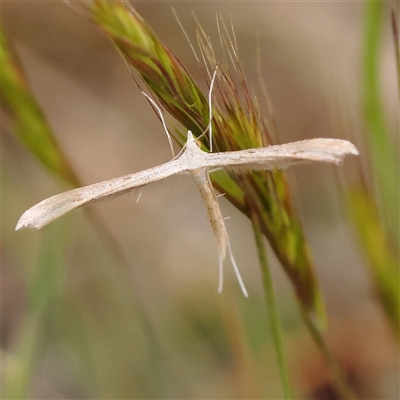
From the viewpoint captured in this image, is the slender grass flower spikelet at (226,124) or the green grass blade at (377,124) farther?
the green grass blade at (377,124)

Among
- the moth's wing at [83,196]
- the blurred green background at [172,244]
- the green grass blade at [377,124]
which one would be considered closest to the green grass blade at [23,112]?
the moth's wing at [83,196]

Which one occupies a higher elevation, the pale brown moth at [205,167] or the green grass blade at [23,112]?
the green grass blade at [23,112]

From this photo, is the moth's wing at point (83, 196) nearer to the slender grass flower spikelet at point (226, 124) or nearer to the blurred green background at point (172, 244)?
the slender grass flower spikelet at point (226, 124)

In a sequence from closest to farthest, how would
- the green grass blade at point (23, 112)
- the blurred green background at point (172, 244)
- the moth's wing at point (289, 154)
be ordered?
the moth's wing at point (289, 154), the green grass blade at point (23, 112), the blurred green background at point (172, 244)

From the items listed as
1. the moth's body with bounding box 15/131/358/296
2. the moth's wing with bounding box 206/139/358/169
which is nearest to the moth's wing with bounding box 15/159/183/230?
the moth's body with bounding box 15/131/358/296

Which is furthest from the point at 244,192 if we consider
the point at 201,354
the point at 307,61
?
the point at 307,61

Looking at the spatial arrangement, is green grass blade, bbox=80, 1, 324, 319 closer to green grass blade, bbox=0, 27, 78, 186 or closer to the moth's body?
the moth's body

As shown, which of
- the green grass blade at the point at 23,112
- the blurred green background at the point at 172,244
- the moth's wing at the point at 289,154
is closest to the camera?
the moth's wing at the point at 289,154

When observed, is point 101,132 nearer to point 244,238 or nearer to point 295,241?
point 244,238
